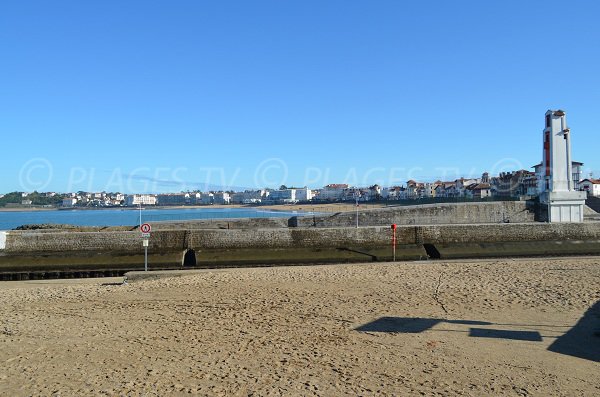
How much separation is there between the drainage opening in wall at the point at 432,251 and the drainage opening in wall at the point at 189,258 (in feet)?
34.8

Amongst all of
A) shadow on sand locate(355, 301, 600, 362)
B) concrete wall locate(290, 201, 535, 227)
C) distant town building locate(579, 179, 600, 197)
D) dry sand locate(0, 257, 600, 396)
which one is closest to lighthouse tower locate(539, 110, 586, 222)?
concrete wall locate(290, 201, 535, 227)

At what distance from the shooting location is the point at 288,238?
2173cm

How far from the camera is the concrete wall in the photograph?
2897 cm

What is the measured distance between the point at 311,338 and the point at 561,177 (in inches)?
915

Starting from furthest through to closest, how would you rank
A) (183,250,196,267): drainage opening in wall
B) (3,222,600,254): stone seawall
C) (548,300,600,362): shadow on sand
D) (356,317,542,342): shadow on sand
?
1. (3,222,600,254): stone seawall
2. (183,250,196,267): drainage opening in wall
3. (356,317,542,342): shadow on sand
4. (548,300,600,362): shadow on sand

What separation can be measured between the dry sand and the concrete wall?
14476mm

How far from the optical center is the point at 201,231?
21969mm

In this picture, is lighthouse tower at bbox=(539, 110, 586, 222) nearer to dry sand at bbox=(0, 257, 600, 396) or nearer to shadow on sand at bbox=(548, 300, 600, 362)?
dry sand at bbox=(0, 257, 600, 396)

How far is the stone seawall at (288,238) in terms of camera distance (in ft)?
70.9

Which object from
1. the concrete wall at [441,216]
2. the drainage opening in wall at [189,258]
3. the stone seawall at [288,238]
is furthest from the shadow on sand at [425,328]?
the concrete wall at [441,216]

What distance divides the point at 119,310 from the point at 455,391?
27.3ft

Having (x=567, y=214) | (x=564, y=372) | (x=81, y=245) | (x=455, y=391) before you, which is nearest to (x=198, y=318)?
(x=455, y=391)

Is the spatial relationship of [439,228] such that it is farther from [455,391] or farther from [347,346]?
[455,391]

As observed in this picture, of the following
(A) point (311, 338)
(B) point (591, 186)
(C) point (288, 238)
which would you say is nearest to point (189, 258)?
(C) point (288, 238)
